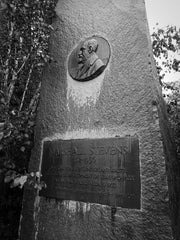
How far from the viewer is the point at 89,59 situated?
2.52m

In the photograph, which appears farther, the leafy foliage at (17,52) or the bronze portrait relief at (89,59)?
the leafy foliage at (17,52)

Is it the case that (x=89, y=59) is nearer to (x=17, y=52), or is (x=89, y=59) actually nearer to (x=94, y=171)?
(x=17, y=52)

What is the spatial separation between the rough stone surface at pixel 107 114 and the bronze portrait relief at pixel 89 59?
8 centimetres

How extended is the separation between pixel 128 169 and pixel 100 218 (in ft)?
1.81

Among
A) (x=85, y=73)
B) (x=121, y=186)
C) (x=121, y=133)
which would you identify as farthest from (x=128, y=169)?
(x=85, y=73)

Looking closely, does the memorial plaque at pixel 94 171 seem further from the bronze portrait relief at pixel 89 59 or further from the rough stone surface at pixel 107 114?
the bronze portrait relief at pixel 89 59

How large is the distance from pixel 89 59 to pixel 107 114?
0.83 metres

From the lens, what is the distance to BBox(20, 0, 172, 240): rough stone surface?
1723 millimetres

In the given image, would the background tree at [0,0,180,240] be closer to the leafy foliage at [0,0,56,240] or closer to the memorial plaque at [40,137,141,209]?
the leafy foliage at [0,0,56,240]

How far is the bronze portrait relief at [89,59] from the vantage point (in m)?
2.41

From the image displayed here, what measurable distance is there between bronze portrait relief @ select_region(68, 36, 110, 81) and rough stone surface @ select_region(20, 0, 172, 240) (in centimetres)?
8

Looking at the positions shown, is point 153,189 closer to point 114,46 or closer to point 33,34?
point 114,46

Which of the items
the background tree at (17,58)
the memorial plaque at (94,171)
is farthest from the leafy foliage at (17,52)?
the memorial plaque at (94,171)

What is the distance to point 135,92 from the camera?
2047 millimetres
